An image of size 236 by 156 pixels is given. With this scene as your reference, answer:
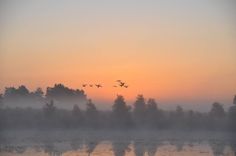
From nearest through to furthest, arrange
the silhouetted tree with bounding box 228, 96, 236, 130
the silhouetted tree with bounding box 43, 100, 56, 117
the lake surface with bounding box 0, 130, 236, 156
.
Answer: the lake surface with bounding box 0, 130, 236, 156, the silhouetted tree with bounding box 228, 96, 236, 130, the silhouetted tree with bounding box 43, 100, 56, 117

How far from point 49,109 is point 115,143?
163 cm

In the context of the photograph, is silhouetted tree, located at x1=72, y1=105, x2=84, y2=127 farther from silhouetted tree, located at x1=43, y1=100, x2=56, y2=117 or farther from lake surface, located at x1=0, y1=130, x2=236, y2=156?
silhouetted tree, located at x1=43, y1=100, x2=56, y2=117

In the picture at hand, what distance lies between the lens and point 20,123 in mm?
8602

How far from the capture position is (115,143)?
8.24 m

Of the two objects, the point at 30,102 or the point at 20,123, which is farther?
the point at 30,102


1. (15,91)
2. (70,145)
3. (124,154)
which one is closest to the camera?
(124,154)

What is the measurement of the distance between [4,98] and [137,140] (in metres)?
2.23

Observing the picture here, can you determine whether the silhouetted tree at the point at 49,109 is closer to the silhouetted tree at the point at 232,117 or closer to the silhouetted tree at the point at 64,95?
the silhouetted tree at the point at 64,95

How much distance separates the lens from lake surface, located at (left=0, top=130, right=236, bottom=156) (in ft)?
23.2

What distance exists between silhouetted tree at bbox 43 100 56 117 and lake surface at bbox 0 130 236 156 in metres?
0.31

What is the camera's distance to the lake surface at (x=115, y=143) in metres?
7.09

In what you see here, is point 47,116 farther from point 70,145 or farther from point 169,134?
point 169,134

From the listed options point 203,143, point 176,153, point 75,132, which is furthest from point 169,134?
point 176,153

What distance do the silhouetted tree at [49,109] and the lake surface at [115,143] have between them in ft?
1.01
